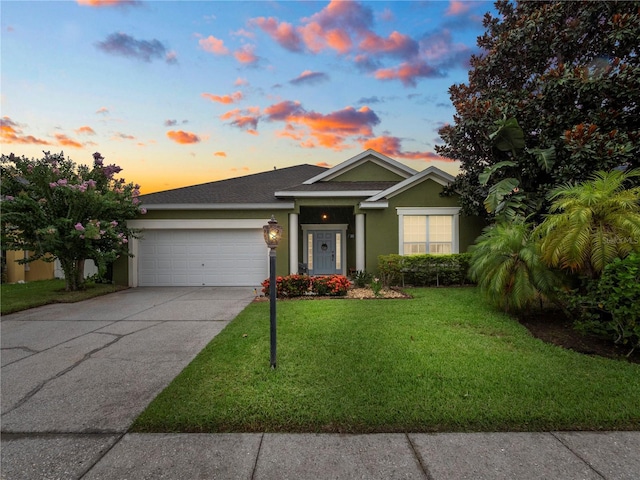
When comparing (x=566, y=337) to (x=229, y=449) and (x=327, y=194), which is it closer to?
(x=229, y=449)

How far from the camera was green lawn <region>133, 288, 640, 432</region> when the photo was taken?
8.53 ft

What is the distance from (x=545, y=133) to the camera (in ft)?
26.1

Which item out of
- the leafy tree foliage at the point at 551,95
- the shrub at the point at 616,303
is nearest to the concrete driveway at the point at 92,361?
the shrub at the point at 616,303

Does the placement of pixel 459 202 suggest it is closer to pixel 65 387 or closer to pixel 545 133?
pixel 545 133

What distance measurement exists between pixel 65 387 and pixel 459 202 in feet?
35.6

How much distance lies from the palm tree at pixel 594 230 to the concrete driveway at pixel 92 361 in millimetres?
5847

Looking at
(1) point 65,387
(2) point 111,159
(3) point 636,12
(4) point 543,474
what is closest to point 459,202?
(3) point 636,12

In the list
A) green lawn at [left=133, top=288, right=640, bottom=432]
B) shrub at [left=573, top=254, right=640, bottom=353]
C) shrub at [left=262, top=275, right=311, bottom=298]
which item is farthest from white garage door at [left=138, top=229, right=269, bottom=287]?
shrub at [left=573, top=254, right=640, bottom=353]

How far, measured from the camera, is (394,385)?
3.20 m

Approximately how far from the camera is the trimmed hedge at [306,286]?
8.13 meters

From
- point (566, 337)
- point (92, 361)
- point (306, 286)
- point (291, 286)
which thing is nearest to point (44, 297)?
point (92, 361)

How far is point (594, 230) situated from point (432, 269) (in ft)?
16.9

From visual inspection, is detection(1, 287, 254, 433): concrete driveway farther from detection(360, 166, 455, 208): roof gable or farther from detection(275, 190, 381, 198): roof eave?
detection(360, 166, 455, 208): roof gable

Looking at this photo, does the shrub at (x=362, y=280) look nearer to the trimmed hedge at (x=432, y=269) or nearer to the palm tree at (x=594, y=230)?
the trimmed hedge at (x=432, y=269)
